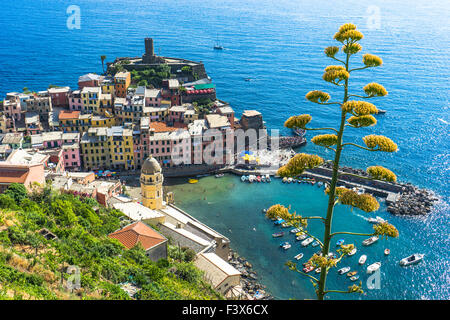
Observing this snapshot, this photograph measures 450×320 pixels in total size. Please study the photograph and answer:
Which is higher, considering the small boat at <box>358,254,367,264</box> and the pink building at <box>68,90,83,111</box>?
the pink building at <box>68,90,83,111</box>

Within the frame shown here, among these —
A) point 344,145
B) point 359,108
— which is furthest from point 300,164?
point 359,108

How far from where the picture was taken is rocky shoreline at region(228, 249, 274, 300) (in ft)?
152

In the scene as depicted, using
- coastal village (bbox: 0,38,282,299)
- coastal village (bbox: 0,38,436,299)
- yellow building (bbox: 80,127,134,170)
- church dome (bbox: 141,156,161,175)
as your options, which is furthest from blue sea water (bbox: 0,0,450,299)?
church dome (bbox: 141,156,161,175)

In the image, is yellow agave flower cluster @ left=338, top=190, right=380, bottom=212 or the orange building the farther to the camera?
the orange building

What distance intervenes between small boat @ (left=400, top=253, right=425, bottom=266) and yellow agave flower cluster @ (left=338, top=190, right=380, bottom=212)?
4638 centimetres

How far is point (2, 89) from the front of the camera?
10962 centimetres

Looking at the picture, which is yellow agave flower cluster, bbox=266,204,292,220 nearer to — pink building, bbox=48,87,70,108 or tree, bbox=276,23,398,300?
tree, bbox=276,23,398,300

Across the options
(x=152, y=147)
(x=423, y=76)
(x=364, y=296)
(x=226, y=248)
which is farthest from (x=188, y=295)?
(x=423, y=76)

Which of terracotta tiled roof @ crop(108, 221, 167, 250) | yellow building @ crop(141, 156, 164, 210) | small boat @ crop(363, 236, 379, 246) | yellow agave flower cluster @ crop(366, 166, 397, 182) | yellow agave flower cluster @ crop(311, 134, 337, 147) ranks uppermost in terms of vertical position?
yellow agave flower cluster @ crop(311, 134, 337, 147)

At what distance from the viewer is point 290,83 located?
120812 mm

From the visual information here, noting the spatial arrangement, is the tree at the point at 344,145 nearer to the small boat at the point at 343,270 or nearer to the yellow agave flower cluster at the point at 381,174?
the yellow agave flower cluster at the point at 381,174

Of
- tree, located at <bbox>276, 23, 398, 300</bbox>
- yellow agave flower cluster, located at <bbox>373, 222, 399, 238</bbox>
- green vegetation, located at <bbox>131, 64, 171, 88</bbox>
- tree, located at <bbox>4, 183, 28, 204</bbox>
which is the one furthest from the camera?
green vegetation, located at <bbox>131, 64, 171, 88</bbox>

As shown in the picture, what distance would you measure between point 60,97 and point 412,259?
66036 mm
